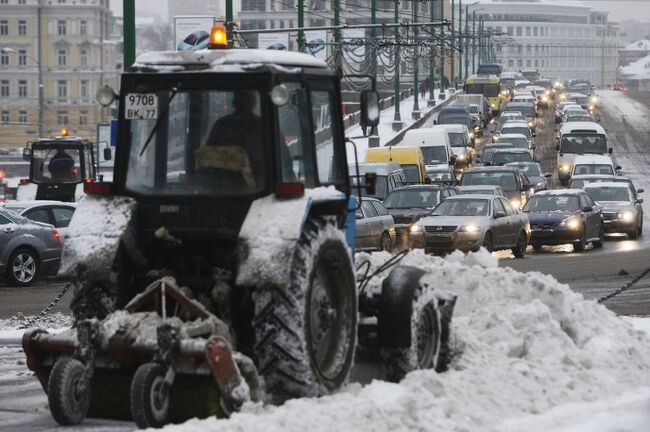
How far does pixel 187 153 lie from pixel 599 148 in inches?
1843

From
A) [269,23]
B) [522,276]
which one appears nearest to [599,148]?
[522,276]

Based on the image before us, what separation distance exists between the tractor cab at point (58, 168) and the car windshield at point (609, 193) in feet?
43.6

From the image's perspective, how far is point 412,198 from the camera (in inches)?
1291

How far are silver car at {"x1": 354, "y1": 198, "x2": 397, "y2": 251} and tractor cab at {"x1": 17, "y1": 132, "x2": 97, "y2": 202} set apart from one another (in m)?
12.5

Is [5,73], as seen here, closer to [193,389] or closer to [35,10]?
[35,10]

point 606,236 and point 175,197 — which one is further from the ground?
point 175,197

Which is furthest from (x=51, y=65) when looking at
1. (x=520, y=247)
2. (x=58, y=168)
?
(x=520, y=247)

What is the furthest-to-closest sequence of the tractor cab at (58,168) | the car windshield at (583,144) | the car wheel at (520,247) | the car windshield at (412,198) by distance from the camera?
the car windshield at (583,144) < the tractor cab at (58,168) < the car windshield at (412,198) < the car wheel at (520,247)

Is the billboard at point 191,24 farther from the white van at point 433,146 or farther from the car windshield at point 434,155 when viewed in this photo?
the car windshield at point 434,155

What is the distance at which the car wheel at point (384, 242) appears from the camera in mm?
28266

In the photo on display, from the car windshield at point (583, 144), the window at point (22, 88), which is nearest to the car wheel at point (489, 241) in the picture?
the car windshield at point (583, 144)

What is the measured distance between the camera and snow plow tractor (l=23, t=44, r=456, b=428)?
9.27 m

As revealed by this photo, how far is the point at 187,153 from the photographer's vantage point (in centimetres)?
1023

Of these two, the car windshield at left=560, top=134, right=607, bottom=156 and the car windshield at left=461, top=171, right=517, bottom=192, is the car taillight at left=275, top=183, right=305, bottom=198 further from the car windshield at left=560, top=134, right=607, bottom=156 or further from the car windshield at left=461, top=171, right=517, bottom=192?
the car windshield at left=560, top=134, right=607, bottom=156
